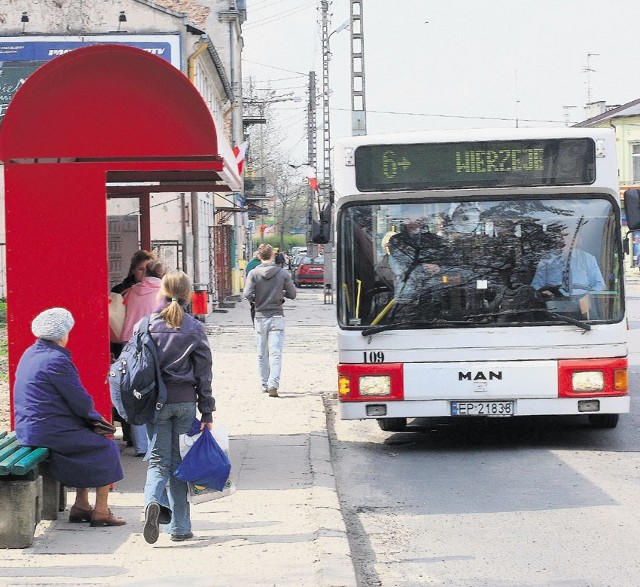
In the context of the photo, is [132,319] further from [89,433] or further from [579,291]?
[579,291]

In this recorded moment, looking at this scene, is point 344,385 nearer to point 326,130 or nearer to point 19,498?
point 19,498

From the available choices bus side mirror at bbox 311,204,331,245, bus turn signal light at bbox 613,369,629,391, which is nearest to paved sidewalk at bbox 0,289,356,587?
bus side mirror at bbox 311,204,331,245

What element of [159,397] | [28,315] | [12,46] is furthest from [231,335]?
[159,397]

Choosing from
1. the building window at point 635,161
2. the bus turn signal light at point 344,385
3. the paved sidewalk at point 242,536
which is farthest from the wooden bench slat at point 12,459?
the building window at point 635,161

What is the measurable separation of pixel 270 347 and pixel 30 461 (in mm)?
8522

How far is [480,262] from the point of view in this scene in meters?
10.7

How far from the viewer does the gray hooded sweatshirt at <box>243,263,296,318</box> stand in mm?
15406

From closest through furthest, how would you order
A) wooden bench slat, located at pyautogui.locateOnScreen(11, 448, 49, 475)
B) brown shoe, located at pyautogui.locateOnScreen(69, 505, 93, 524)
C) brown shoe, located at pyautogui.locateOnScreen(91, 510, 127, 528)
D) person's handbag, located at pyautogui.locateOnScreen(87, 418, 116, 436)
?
1. wooden bench slat, located at pyautogui.locateOnScreen(11, 448, 49, 475)
2. person's handbag, located at pyautogui.locateOnScreen(87, 418, 116, 436)
3. brown shoe, located at pyautogui.locateOnScreen(91, 510, 127, 528)
4. brown shoe, located at pyautogui.locateOnScreen(69, 505, 93, 524)

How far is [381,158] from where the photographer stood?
426 inches

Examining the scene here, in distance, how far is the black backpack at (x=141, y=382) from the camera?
719 cm

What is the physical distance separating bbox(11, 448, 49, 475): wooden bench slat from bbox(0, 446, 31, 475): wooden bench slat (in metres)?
0.03

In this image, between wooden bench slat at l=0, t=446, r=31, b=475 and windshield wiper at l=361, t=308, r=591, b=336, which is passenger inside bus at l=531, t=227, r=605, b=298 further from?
wooden bench slat at l=0, t=446, r=31, b=475

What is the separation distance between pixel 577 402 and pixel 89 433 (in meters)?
4.77

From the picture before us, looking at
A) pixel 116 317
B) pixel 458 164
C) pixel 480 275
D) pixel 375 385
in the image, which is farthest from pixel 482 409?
pixel 116 317
